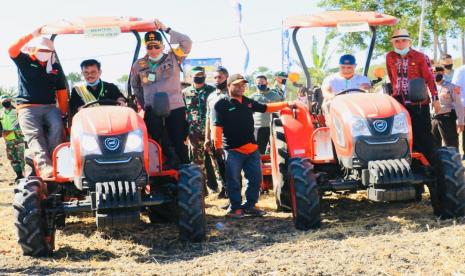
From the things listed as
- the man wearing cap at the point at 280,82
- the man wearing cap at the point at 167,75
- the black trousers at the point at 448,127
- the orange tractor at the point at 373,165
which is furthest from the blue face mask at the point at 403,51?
the black trousers at the point at 448,127

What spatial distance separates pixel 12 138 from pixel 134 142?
761cm

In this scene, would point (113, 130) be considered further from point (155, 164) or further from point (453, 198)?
point (453, 198)

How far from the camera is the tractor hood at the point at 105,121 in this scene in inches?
219

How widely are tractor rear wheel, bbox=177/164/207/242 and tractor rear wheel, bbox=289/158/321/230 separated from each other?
0.91m

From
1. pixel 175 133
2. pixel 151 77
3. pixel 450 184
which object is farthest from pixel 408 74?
pixel 151 77

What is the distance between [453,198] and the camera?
5.89m

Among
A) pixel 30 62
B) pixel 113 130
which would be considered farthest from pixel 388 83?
pixel 30 62

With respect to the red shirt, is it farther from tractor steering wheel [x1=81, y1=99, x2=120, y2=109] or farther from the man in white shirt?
tractor steering wheel [x1=81, y1=99, x2=120, y2=109]

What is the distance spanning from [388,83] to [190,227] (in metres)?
3.02

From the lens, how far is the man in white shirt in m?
6.92

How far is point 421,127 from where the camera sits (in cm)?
702

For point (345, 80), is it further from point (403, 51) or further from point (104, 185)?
point (104, 185)

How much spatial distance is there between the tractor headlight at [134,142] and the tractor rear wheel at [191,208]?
18.6 inches

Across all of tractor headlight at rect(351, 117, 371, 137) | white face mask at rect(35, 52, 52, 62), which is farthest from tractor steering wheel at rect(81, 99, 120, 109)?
tractor headlight at rect(351, 117, 371, 137)
